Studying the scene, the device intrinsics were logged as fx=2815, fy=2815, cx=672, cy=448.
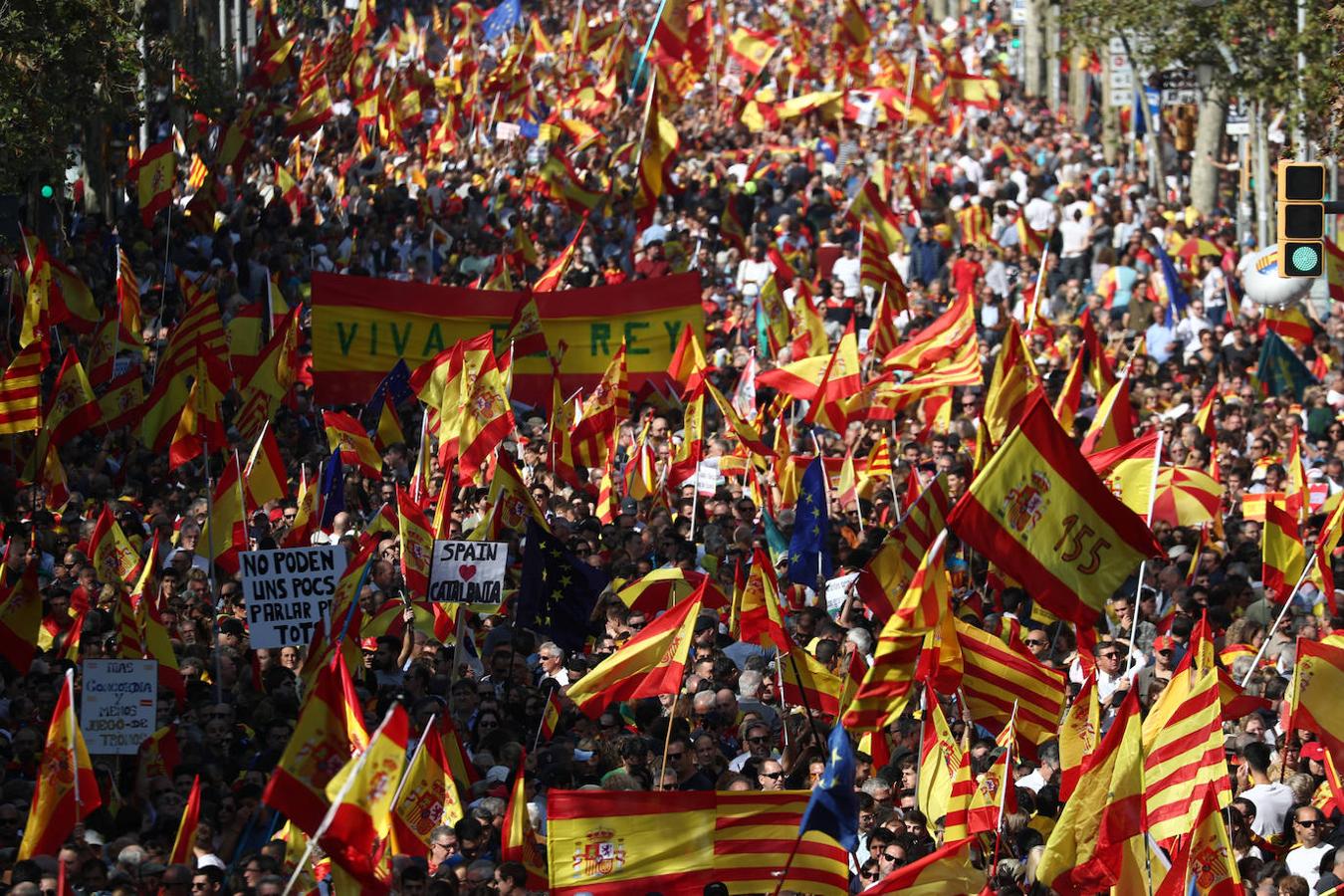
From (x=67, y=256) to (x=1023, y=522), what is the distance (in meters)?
14.8

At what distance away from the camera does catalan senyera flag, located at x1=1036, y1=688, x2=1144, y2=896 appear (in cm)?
1179

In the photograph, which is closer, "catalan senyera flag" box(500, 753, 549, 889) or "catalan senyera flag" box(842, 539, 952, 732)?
"catalan senyera flag" box(500, 753, 549, 889)

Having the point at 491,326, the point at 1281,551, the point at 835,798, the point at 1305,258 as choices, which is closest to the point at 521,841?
the point at 835,798

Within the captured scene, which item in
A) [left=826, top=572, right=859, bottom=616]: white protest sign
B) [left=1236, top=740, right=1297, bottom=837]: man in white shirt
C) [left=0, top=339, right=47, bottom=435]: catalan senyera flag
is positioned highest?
[left=0, top=339, right=47, bottom=435]: catalan senyera flag

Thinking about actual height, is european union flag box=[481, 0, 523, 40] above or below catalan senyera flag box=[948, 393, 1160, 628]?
above

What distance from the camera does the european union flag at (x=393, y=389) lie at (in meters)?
22.6

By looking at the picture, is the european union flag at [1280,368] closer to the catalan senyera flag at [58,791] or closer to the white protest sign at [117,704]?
the white protest sign at [117,704]

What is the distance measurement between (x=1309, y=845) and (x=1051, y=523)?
2.26 meters

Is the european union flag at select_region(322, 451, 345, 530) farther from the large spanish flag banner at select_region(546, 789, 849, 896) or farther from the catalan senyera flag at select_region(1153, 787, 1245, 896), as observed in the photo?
the catalan senyera flag at select_region(1153, 787, 1245, 896)

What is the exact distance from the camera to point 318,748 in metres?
11.8

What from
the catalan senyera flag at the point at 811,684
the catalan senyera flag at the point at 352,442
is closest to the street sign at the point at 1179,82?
the catalan senyera flag at the point at 352,442

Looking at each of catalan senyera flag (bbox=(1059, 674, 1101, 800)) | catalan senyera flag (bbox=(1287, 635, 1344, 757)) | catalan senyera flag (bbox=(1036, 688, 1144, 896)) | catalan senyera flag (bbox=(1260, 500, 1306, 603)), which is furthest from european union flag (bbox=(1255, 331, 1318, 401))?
catalan senyera flag (bbox=(1036, 688, 1144, 896))

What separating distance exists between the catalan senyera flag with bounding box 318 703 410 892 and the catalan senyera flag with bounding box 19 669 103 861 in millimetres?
1726

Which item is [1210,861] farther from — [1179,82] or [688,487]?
[1179,82]
